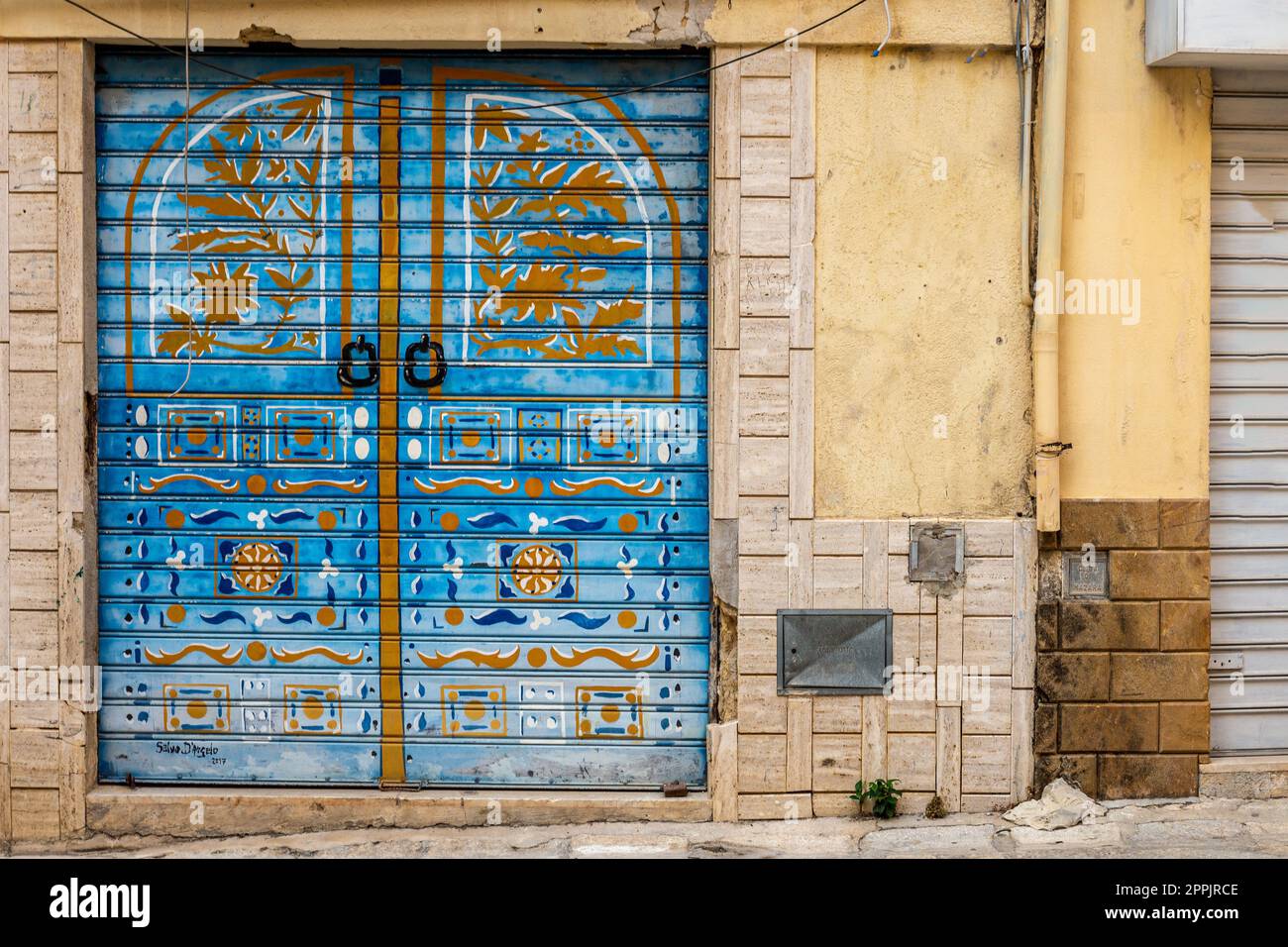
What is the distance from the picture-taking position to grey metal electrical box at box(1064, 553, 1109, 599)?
6.13 metres

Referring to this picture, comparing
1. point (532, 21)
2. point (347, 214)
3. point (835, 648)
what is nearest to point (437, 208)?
point (347, 214)

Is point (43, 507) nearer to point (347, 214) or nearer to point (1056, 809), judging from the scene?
point (347, 214)

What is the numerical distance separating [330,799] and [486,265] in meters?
2.77

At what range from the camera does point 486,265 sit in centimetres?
629

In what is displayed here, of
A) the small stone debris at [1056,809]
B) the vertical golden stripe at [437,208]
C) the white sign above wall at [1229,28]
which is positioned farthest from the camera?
the vertical golden stripe at [437,208]

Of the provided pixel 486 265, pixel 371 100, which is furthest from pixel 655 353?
pixel 371 100

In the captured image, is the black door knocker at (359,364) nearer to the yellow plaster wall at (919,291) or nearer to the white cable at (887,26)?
the yellow plaster wall at (919,291)

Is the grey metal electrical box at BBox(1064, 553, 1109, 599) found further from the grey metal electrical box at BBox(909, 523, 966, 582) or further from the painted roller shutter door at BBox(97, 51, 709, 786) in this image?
the painted roller shutter door at BBox(97, 51, 709, 786)

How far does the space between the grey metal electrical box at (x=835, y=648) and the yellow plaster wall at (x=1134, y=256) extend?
118cm

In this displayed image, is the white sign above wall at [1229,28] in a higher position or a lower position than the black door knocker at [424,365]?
higher

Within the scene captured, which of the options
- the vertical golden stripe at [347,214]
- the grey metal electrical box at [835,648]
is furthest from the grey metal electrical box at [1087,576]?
the vertical golden stripe at [347,214]

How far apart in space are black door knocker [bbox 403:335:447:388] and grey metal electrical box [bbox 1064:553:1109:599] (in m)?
3.26

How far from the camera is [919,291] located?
6117 mm

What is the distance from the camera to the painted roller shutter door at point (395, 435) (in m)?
6.28
